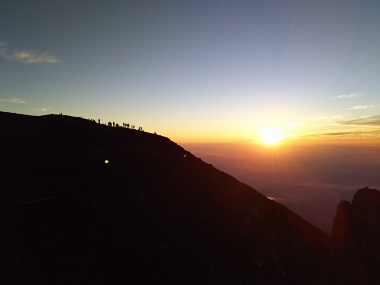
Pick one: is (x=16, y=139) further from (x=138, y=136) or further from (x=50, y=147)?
(x=138, y=136)

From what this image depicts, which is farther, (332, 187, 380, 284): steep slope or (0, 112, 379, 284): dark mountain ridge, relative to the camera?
(332, 187, 380, 284): steep slope

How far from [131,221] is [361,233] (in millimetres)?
67575

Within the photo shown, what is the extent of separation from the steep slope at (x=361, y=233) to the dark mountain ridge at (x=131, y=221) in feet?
4.06

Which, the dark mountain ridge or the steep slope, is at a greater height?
the dark mountain ridge

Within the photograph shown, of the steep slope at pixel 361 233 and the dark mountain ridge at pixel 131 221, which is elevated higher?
the dark mountain ridge at pixel 131 221

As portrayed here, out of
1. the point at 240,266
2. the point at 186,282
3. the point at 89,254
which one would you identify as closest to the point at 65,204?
the point at 89,254

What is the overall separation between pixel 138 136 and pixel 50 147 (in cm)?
1785

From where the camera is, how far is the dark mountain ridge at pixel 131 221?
19516 mm

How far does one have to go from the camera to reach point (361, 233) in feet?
209

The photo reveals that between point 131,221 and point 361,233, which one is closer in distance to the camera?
point 131,221

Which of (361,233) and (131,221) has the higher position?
(131,221)

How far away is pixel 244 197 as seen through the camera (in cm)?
5112

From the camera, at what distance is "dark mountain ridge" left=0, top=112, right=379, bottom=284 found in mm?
19516

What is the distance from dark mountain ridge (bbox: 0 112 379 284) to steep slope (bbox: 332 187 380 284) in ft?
4.06
